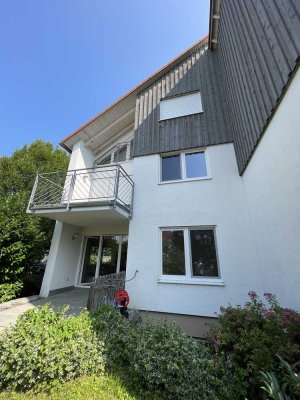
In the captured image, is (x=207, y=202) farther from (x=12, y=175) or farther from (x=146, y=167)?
(x=12, y=175)

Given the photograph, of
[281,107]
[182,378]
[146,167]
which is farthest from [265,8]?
[182,378]

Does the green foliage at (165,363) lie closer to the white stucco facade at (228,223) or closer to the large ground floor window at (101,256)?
the white stucco facade at (228,223)

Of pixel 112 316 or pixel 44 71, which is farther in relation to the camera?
pixel 44 71

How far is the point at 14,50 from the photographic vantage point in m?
9.49

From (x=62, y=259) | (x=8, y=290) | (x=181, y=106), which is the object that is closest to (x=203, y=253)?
(x=181, y=106)

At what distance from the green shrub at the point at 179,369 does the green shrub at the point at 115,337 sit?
0.26 metres

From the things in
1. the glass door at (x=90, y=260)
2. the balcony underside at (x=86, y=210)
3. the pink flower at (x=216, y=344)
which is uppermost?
the balcony underside at (x=86, y=210)

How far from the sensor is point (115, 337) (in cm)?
380

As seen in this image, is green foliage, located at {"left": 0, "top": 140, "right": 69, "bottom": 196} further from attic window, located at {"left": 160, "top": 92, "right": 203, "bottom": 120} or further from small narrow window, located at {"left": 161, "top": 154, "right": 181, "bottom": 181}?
attic window, located at {"left": 160, "top": 92, "right": 203, "bottom": 120}

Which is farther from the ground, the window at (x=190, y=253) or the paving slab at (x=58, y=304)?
the window at (x=190, y=253)

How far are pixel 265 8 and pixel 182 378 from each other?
7495 mm

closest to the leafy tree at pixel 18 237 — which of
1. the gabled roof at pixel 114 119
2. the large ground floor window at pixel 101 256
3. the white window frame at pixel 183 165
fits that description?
the large ground floor window at pixel 101 256

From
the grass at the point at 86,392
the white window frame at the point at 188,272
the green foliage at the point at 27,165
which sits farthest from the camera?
the green foliage at the point at 27,165

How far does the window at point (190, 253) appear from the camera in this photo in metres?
5.93
